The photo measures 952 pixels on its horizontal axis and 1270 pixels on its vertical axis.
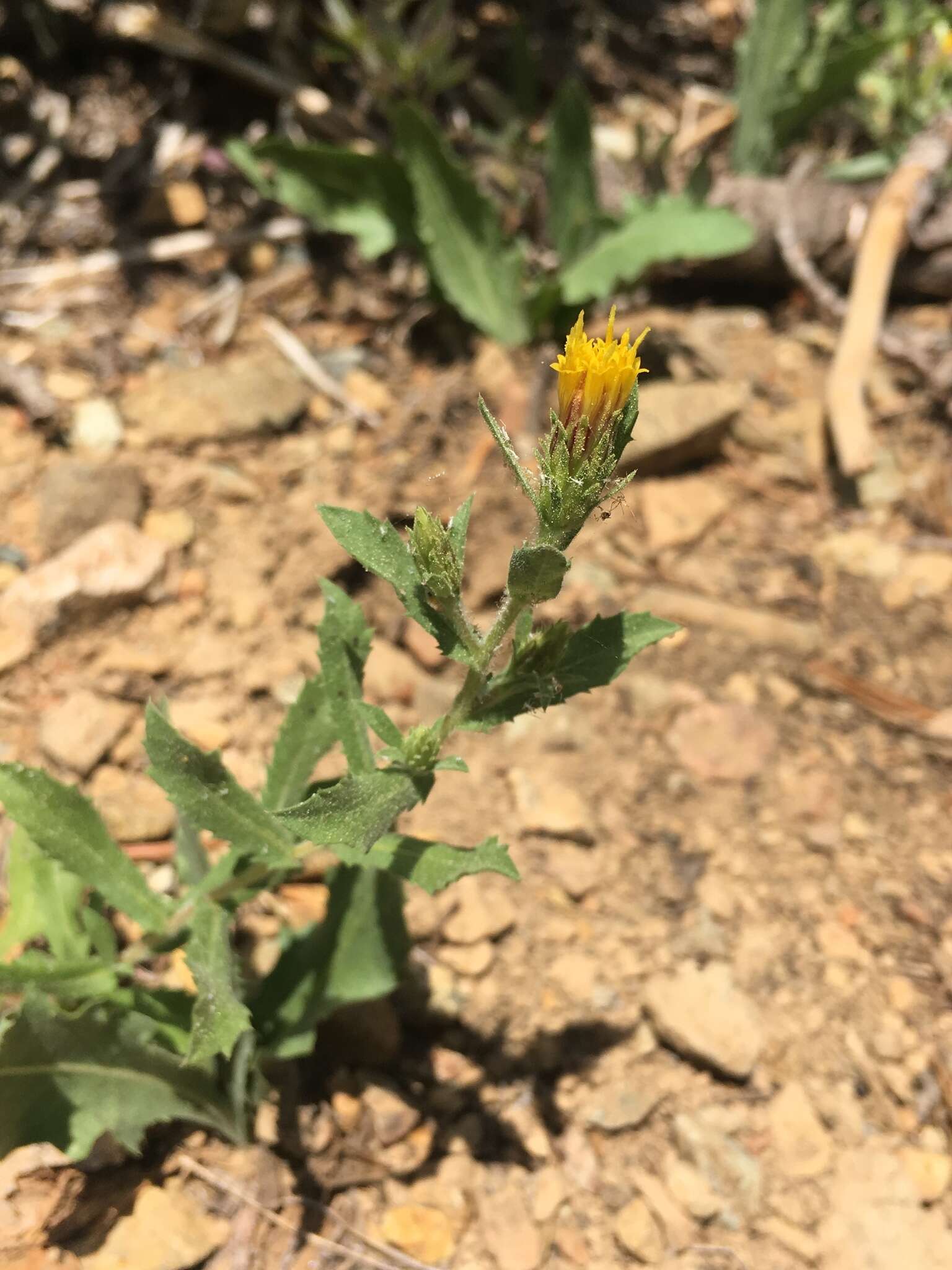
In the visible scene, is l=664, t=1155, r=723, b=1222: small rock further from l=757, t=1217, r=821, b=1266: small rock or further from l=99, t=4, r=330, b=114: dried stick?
l=99, t=4, r=330, b=114: dried stick

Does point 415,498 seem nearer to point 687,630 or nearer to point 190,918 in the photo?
point 687,630

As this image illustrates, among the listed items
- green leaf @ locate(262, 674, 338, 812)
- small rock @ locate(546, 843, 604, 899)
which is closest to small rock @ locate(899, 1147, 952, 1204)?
small rock @ locate(546, 843, 604, 899)

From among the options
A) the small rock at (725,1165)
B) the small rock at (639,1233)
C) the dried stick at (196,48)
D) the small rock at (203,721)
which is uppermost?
the dried stick at (196,48)

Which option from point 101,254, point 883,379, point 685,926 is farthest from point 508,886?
point 101,254

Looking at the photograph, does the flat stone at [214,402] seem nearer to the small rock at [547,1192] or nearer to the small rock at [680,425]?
the small rock at [680,425]

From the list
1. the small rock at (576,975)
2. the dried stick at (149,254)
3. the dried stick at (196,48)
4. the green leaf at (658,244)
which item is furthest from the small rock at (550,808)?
the dried stick at (196,48)

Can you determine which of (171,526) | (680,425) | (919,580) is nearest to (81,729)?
(171,526)

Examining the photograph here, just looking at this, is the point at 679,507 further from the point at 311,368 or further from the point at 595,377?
the point at 595,377
